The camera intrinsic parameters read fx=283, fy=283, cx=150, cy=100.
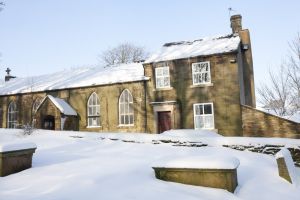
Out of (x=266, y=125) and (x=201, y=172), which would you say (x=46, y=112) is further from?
(x=201, y=172)

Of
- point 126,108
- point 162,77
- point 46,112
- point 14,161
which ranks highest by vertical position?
point 162,77

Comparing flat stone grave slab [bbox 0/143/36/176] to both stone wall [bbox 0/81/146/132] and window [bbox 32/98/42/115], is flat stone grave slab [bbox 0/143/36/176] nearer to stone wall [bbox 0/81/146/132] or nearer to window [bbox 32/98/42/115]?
stone wall [bbox 0/81/146/132]

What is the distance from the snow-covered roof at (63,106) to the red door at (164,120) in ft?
25.2

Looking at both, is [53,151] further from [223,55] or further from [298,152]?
[223,55]

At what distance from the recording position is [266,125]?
18219mm

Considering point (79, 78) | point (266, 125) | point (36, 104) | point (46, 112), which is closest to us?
point (266, 125)

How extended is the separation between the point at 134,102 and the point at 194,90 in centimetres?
500

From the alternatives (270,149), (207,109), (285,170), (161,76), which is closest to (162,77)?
(161,76)

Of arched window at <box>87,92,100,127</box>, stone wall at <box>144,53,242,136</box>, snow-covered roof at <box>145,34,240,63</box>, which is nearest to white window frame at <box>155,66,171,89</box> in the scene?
stone wall at <box>144,53,242,136</box>

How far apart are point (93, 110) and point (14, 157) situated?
54.5 feet

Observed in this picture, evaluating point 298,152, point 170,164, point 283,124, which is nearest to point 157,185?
point 170,164

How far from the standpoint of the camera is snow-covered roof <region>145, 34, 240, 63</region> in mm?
20219

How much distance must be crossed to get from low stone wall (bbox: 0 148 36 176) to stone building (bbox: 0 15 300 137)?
13.7m

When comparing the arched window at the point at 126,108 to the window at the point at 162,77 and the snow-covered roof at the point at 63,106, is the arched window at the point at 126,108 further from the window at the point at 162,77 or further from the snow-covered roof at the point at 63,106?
the snow-covered roof at the point at 63,106
